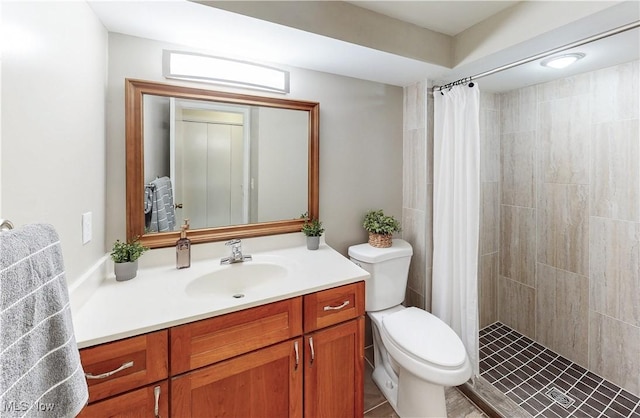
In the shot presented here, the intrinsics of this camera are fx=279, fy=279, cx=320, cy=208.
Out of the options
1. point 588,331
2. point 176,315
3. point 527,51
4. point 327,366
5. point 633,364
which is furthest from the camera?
point 588,331

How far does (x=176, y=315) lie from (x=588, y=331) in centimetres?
255

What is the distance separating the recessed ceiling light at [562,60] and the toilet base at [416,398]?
6.35 ft

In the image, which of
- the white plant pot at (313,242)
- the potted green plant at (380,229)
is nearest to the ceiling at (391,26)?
the potted green plant at (380,229)

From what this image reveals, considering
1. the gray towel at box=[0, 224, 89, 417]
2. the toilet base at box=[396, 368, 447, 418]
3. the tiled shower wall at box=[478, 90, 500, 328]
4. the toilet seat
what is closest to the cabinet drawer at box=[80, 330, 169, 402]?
the gray towel at box=[0, 224, 89, 417]

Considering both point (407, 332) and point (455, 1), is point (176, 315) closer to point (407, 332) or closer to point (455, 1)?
point (407, 332)

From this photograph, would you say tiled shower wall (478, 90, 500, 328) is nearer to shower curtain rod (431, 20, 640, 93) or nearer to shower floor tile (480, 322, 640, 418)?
shower floor tile (480, 322, 640, 418)

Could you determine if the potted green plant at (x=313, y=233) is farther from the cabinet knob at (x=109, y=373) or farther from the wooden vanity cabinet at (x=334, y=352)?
the cabinet knob at (x=109, y=373)

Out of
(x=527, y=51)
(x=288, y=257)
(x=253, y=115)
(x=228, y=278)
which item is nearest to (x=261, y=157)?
(x=253, y=115)

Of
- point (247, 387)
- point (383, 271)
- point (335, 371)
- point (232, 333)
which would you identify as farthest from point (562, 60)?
point (247, 387)

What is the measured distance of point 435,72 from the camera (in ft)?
5.76

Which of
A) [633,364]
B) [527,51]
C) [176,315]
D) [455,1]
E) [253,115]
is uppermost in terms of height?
[455,1]

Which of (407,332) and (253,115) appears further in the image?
(253,115)

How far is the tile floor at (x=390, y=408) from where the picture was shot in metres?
1.60

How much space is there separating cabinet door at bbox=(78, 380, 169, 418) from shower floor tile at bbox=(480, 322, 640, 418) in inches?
75.6
